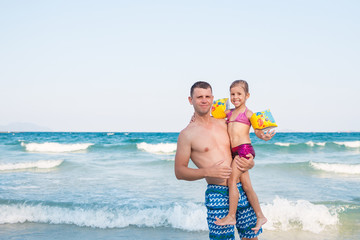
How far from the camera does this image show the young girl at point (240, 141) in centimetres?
341

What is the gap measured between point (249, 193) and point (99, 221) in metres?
4.81

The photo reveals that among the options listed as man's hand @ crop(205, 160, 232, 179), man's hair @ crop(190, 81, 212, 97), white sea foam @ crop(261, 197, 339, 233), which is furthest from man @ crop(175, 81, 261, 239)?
white sea foam @ crop(261, 197, 339, 233)

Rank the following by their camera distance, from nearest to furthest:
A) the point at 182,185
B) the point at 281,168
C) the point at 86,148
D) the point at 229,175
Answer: the point at 229,175 < the point at 182,185 < the point at 281,168 < the point at 86,148

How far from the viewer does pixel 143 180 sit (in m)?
12.1

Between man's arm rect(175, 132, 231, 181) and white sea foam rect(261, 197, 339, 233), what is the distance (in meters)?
4.35

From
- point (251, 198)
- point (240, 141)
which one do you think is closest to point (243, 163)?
point (240, 141)

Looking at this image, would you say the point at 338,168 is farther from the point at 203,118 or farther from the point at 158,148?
the point at 158,148

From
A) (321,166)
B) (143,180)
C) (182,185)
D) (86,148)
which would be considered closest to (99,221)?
(182,185)

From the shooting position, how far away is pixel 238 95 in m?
3.68

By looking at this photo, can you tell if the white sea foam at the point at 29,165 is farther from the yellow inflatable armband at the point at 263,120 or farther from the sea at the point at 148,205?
the yellow inflatable armband at the point at 263,120

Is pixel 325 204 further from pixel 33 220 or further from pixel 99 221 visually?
pixel 33 220

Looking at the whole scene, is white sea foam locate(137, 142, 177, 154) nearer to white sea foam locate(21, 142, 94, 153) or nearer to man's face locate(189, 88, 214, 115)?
white sea foam locate(21, 142, 94, 153)

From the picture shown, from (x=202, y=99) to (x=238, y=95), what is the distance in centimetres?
46

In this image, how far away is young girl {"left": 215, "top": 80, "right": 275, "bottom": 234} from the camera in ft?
11.2
